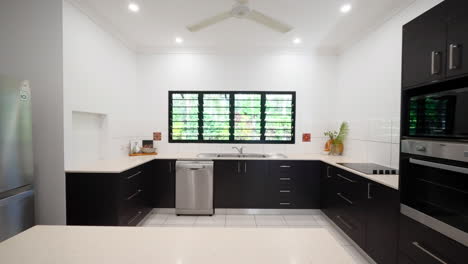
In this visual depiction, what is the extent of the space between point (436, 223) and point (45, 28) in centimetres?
372

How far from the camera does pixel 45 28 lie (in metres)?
2.16

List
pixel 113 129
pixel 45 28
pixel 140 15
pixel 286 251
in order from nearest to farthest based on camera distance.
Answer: pixel 286 251 < pixel 45 28 < pixel 140 15 < pixel 113 129

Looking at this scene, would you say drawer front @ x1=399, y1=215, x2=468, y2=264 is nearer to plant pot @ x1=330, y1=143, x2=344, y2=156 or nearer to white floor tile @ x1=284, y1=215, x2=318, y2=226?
white floor tile @ x1=284, y1=215, x2=318, y2=226

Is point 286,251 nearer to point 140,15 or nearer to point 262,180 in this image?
point 262,180

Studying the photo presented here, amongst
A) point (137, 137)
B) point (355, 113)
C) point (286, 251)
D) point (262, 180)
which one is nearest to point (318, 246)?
point (286, 251)

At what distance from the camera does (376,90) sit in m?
2.80

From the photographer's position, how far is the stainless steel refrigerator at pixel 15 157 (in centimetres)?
171

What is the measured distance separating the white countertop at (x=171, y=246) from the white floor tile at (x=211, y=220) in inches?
87.8

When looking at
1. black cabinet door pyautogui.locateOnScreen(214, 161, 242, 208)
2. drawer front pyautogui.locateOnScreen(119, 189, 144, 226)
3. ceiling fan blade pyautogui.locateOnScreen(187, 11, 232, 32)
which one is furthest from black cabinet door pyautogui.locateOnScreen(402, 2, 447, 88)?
drawer front pyautogui.locateOnScreen(119, 189, 144, 226)

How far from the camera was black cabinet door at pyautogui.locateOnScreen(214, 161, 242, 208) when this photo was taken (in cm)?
327

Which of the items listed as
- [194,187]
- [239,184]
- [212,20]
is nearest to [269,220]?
[239,184]

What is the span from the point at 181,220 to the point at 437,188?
288cm

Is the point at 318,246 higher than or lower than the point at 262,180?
higher

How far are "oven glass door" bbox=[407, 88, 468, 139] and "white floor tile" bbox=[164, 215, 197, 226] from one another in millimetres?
2762
